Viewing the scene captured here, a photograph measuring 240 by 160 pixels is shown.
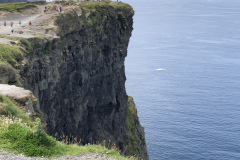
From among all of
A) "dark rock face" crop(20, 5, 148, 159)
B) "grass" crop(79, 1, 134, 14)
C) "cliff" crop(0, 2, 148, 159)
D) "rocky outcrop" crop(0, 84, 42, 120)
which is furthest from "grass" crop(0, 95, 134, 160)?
"grass" crop(79, 1, 134, 14)

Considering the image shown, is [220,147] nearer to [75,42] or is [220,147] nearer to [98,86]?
[98,86]

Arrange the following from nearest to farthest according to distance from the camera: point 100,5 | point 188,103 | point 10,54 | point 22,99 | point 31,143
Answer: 1. point 31,143
2. point 22,99
3. point 10,54
4. point 100,5
5. point 188,103

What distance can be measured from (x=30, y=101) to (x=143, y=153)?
198ft

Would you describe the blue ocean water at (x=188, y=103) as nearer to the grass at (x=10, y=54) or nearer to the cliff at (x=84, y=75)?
the cliff at (x=84, y=75)

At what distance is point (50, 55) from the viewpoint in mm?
40062

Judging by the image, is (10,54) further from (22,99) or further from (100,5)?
(100,5)

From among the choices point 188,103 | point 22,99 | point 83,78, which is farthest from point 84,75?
point 188,103

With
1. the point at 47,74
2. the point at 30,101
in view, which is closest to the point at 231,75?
the point at 47,74

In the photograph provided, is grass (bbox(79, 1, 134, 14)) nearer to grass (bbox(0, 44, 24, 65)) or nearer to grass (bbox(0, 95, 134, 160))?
grass (bbox(0, 44, 24, 65))

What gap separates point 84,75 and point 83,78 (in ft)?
2.18

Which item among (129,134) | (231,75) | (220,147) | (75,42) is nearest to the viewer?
(75,42)

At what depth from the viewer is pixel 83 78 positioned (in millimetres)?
52312

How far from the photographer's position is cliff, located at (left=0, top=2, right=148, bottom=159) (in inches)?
1531

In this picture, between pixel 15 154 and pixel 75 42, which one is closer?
pixel 15 154
